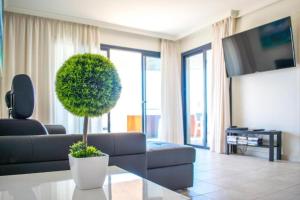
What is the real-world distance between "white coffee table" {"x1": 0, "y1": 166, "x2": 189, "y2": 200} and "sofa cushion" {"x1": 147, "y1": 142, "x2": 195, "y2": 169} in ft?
4.34

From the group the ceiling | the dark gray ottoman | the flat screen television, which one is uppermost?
the ceiling

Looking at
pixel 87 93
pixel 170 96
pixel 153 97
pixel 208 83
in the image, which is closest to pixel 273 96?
pixel 208 83

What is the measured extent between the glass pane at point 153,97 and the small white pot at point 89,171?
521 centimetres

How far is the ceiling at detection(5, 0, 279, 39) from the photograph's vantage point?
13.8ft

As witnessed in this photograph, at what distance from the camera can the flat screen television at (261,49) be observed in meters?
3.75

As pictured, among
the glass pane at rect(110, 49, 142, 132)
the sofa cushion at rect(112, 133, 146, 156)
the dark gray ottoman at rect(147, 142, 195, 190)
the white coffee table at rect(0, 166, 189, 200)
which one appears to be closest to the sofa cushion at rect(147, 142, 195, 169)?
the dark gray ottoman at rect(147, 142, 195, 190)

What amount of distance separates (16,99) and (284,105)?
12.9 feet

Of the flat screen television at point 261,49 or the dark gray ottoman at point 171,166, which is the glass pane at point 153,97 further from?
the dark gray ottoman at point 171,166

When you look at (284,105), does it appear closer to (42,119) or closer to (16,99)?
(16,99)

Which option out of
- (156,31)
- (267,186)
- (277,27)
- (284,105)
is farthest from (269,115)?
(156,31)

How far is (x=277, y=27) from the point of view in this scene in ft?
12.6

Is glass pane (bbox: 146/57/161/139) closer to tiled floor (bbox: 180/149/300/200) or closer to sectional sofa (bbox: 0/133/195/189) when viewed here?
tiled floor (bbox: 180/149/300/200)

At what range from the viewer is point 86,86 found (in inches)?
33.4

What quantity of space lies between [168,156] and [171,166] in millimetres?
109
